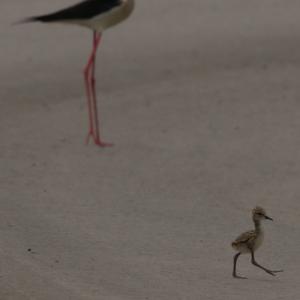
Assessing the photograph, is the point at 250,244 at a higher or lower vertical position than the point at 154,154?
higher

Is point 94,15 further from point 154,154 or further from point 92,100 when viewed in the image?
point 154,154

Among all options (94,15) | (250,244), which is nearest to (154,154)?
(94,15)

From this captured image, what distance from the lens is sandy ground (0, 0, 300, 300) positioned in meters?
7.77

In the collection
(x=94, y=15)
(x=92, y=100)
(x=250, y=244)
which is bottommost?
(x=92, y=100)

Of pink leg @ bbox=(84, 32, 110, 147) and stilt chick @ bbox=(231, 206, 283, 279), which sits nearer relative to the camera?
stilt chick @ bbox=(231, 206, 283, 279)

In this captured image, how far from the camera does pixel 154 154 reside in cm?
1095

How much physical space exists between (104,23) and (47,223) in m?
3.33

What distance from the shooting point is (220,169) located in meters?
10.5

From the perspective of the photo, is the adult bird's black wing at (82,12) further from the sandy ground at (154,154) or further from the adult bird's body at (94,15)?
the sandy ground at (154,154)

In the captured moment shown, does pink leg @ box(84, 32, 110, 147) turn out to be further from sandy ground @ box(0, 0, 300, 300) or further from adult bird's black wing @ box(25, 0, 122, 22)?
adult bird's black wing @ box(25, 0, 122, 22)

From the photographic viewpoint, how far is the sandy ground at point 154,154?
7766mm

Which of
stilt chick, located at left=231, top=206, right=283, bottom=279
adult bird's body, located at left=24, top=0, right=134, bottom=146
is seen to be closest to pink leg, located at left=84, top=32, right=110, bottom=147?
adult bird's body, located at left=24, top=0, right=134, bottom=146

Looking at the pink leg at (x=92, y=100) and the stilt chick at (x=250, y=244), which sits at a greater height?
the stilt chick at (x=250, y=244)

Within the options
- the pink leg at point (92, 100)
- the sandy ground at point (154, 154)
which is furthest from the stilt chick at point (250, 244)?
the pink leg at point (92, 100)
